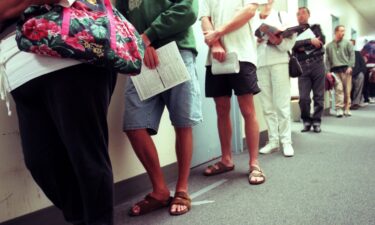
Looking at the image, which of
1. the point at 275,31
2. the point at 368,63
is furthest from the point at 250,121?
the point at 368,63

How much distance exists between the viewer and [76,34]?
727 mm

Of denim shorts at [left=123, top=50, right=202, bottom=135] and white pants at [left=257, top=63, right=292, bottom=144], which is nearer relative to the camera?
denim shorts at [left=123, top=50, right=202, bottom=135]

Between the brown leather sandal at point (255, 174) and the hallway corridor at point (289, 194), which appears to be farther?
the brown leather sandal at point (255, 174)

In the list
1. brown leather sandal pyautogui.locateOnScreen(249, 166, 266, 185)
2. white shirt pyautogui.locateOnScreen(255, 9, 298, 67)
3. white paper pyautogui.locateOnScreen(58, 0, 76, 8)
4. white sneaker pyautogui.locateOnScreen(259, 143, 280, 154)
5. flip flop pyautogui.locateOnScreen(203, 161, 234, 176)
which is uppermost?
white paper pyautogui.locateOnScreen(58, 0, 76, 8)

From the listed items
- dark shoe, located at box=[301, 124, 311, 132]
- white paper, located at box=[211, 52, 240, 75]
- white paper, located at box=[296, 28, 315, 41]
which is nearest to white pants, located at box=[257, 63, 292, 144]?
white paper, located at box=[211, 52, 240, 75]

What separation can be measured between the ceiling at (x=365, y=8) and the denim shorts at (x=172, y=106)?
894 centimetres

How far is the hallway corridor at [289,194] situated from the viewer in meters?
1.26

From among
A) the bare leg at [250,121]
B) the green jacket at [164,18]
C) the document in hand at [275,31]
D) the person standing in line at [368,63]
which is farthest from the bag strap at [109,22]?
the person standing in line at [368,63]

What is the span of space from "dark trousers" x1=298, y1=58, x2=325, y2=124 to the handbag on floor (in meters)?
3.08

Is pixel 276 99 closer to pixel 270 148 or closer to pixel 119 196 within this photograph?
pixel 270 148

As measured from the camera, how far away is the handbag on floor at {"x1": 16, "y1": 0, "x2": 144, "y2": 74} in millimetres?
720

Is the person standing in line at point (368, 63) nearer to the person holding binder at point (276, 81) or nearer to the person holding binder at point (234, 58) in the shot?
the person holding binder at point (276, 81)

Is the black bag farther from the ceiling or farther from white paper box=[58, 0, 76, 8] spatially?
the ceiling

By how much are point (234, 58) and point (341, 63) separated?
13.6ft
